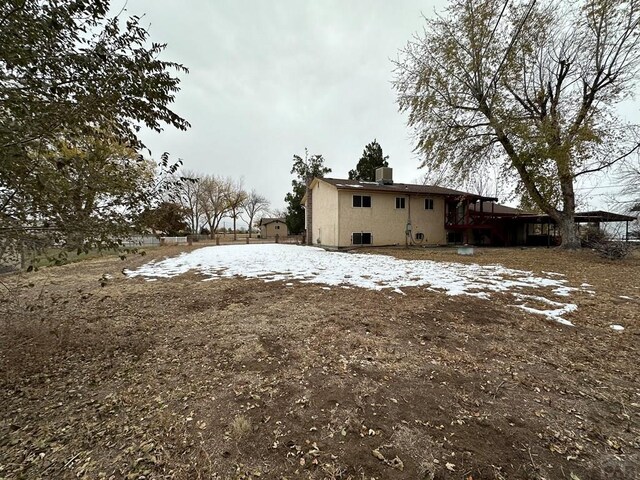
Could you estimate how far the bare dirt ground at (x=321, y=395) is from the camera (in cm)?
170

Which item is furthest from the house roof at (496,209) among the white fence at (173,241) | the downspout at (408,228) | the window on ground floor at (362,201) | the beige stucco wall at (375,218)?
the white fence at (173,241)

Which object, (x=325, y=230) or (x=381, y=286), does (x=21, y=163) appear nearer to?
(x=381, y=286)

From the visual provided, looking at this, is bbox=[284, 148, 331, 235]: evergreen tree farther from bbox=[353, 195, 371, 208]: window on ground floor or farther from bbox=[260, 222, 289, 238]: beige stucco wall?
bbox=[260, 222, 289, 238]: beige stucco wall

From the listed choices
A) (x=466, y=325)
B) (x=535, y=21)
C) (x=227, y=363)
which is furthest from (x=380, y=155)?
(x=227, y=363)

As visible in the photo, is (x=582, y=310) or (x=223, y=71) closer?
(x=582, y=310)

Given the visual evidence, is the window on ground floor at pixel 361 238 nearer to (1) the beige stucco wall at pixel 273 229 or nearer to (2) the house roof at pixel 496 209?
(2) the house roof at pixel 496 209

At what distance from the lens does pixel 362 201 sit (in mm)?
17547

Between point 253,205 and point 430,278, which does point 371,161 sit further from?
point 253,205

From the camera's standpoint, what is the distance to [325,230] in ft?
62.8

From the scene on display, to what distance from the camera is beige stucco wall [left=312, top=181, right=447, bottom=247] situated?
17188 millimetres

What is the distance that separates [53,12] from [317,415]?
3859 millimetres

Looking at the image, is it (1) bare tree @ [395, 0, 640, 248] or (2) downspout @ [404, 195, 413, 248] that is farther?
(2) downspout @ [404, 195, 413, 248]

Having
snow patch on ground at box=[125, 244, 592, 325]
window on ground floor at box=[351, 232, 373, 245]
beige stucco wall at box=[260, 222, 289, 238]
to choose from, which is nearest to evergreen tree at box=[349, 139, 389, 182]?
window on ground floor at box=[351, 232, 373, 245]

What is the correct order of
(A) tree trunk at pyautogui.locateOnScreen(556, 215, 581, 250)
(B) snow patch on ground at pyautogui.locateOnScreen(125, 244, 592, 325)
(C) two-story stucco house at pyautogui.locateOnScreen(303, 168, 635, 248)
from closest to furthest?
(B) snow patch on ground at pyautogui.locateOnScreen(125, 244, 592, 325) → (A) tree trunk at pyautogui.locateOnScreen(556, 215, 581, 250) → (C) two-story stucco house at pyautogui.locateOnScreen(303, 168, 635, 248)
